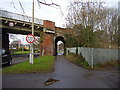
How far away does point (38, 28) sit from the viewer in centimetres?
2981

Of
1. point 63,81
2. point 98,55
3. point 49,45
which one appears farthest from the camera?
point 49,45

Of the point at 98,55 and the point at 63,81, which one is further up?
the point at 98,55

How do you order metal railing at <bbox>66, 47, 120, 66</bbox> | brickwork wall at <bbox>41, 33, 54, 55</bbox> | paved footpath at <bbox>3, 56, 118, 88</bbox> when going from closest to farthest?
paved footpath at <bbox>3, 56, 118, 88</bbox>
metal railing at <bbox>66, 47, 120, 66</bbox>
brickwork wall at <bbox>41, 33, 54, 55</bbox>

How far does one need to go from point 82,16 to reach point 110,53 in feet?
21.8

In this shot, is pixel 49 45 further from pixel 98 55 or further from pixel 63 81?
pixel 63 81

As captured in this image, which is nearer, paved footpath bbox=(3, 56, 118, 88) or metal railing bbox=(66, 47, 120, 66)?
paved footpath bbox=(3, 56, 118, 88)

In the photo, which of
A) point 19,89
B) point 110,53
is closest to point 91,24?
point 110,53

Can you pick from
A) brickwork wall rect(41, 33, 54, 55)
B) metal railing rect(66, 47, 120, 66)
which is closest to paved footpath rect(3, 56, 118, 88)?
metal railing rect(66, 47, 120, 66)

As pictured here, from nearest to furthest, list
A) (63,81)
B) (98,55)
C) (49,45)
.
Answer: (63,81), (98,55), (49,45)

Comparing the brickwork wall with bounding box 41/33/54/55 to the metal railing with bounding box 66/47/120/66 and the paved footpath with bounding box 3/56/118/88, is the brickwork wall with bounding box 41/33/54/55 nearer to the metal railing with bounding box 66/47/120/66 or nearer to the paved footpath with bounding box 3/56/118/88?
the metal railing with bounding box 66/47/120/66

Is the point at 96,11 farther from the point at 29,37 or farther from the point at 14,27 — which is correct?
the point at 14,27

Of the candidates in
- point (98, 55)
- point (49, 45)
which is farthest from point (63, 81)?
point (49, 45)

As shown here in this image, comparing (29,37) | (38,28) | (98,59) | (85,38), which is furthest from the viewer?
(38,28)

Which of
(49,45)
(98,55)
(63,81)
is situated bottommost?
(63,81)
